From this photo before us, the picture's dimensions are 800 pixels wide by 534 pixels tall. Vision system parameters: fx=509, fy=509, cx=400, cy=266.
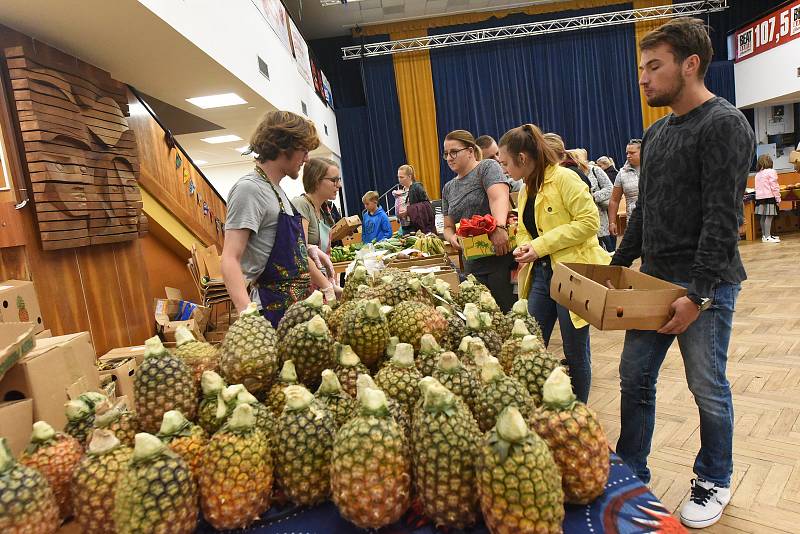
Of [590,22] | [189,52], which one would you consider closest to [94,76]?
[189,52]

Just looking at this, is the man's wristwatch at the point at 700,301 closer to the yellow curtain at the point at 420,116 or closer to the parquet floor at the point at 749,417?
the parquet floor at the point at 749,417

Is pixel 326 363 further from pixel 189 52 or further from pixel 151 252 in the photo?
pixel 151 252

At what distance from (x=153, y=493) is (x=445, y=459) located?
0.44 meters

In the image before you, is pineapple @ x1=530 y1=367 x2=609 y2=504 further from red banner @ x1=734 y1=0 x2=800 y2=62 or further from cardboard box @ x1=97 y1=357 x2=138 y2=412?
red banner @ x1=734 y1=0 x2=800 y2=62

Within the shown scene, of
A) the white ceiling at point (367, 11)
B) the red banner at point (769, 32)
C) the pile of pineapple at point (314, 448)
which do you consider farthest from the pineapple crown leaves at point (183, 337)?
the red banner at point (769, 32)

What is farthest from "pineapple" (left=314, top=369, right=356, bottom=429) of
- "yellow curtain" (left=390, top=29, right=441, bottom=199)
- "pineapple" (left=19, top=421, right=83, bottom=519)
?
"yellow curtain" (left=390, top=29, right=441, bottom=199)

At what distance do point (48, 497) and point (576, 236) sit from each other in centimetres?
200

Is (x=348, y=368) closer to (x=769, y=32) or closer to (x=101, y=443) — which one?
(x=101, y=443)

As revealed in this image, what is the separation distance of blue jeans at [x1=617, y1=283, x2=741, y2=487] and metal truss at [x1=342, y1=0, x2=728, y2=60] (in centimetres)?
1182

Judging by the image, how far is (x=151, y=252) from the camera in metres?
5.64

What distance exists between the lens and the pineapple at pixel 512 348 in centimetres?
120

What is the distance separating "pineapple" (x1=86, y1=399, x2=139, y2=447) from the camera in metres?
0.98

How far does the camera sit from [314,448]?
0.87 metres

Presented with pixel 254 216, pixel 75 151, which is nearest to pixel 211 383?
pixel 254 216
